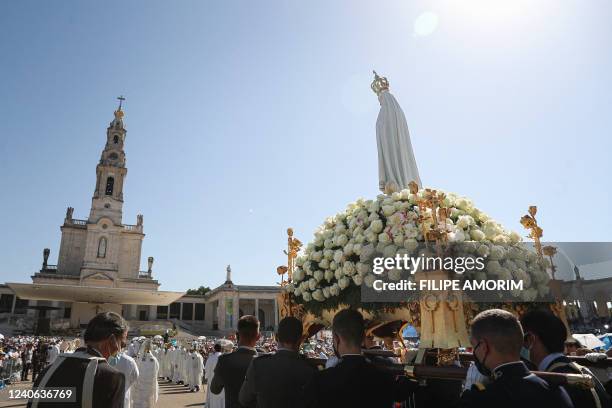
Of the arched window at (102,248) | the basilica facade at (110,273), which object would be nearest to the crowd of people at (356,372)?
the basilica facade at (110,273)

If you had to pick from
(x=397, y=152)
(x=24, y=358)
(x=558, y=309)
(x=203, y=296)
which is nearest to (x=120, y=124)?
(x=203, y=296)

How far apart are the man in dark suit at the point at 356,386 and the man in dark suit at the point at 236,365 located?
1890mm

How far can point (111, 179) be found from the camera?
63.6 metres

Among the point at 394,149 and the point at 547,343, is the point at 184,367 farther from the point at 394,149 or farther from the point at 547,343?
the point at 547,343

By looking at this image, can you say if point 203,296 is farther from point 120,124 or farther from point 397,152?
point 397,152

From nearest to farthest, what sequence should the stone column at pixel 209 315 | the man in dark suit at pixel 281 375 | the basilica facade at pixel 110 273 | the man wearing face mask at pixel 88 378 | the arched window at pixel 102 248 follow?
the man wearing face mask at pixel 88 378, the man in dark suit at pixel 281 375, the basilica facade at pixel 110 273, the arched window at pixel 102 248, the stone column at pixel 209 315

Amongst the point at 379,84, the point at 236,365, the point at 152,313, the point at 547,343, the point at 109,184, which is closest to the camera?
the point at 547,343

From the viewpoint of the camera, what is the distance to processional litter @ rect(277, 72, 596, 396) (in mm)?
3508

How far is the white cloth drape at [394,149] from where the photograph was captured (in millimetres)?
7742

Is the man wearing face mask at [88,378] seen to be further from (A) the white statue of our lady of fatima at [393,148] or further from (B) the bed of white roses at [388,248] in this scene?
(A) the white statue of our lady of fatima at [393,148]

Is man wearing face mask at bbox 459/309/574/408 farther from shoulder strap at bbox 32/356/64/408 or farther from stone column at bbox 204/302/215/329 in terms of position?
stone column at bbox 204/302/215/329

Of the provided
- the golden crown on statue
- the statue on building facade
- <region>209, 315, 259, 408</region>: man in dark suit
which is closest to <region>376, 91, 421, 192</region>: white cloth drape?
the golden crown on statue

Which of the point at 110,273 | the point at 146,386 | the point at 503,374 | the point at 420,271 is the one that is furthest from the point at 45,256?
the point at 503,374

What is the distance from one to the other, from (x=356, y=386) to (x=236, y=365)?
2.18 meters
